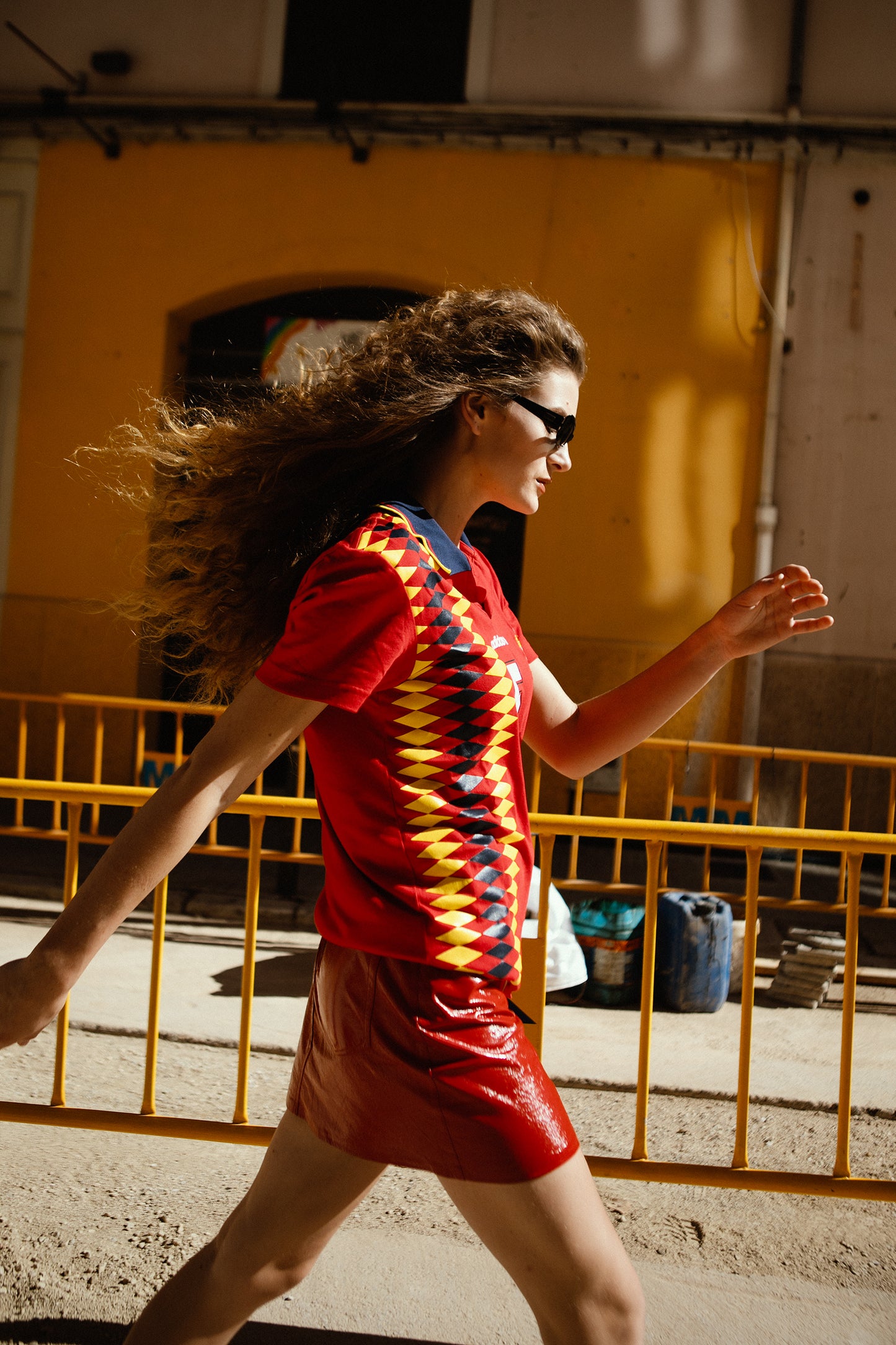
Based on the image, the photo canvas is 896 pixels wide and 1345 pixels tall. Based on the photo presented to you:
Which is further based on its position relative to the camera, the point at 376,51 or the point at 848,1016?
the point at 376,51

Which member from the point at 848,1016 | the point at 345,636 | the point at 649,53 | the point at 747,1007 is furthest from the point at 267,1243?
the point at 649,53

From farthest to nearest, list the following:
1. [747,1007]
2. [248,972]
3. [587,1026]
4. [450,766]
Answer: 1. [587,1026]
2. [248,972]
3. [747,1007]
4. [450,766]

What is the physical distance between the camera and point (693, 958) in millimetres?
5262

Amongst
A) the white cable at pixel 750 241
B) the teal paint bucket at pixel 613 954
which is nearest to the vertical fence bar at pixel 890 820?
the teal paint bucket at pixel 613 954

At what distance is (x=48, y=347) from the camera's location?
9695mm

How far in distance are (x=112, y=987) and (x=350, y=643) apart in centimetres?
434

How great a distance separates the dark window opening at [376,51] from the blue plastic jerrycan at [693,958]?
295 inches

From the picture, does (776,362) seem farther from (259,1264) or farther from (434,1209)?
(259,1264)

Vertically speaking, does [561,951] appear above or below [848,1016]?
below

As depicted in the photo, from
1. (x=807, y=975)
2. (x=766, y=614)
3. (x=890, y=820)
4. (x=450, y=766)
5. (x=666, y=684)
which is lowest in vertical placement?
(x=807, y=975)

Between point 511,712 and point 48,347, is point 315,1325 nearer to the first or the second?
point 511,712

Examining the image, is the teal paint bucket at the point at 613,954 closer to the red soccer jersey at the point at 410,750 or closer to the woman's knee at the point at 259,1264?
the woman's knee at the point at 259,1264

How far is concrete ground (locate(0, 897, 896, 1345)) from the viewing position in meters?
2.64

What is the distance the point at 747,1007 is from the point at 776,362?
23.9 feet
